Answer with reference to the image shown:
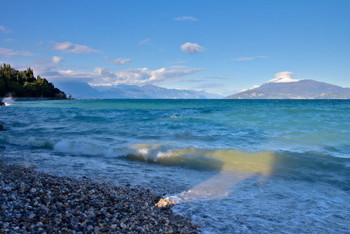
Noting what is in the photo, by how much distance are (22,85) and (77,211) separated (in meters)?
167

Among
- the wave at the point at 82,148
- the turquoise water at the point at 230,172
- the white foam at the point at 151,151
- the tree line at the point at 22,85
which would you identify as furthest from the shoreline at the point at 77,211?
the tree line at the point at 22,85

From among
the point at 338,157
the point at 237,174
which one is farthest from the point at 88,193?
the point at 338,157

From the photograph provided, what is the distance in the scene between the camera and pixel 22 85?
144750mm

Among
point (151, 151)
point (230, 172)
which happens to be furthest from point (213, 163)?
point (151, 151)

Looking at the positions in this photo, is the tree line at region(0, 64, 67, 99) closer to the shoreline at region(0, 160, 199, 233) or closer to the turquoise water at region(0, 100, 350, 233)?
the turquoise water at region(0, 100, 350, 233)

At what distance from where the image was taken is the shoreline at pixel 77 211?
164 inches

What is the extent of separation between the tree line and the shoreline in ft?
458

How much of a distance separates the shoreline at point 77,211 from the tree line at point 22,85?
458 feet

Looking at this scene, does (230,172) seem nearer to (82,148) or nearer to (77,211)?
(77,211)

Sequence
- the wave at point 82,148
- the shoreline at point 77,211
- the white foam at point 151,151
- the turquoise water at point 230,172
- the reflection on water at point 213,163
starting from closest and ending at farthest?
the shoreline at point 77,211
the turquoise water at point 230,172
the reflection on water at point 213,163
the white foam at point 151,151
the wave at point 82,148

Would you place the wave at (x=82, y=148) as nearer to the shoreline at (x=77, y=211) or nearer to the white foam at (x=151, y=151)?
the white foam at (x=151, y=151)

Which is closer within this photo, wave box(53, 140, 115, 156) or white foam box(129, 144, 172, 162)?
white foam box(129, 144, 172, 162)

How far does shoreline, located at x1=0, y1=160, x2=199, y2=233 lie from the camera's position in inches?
164

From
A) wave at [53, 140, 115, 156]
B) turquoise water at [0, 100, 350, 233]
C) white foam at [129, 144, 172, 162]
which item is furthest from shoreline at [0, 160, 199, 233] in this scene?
wave at [53, 140, 115, 156]
